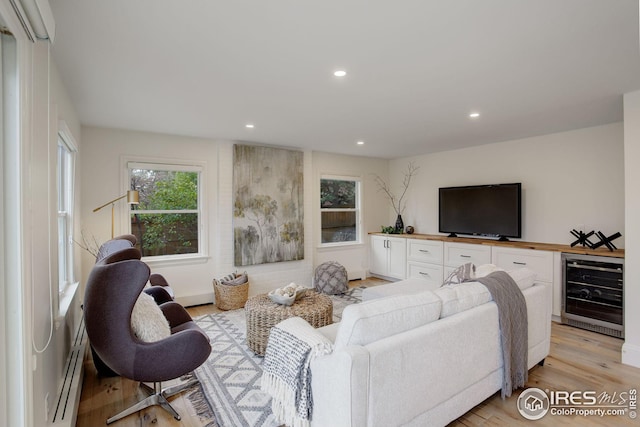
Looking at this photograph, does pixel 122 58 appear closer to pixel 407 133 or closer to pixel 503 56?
pixel 503 56

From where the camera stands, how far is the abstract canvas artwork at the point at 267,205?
4.70 m

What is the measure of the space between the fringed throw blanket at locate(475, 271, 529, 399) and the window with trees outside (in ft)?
12.2

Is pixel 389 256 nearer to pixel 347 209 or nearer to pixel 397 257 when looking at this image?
pixel 397 257

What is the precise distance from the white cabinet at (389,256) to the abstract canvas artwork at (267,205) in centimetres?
161

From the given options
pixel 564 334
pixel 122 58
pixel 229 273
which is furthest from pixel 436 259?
pixel 122 58

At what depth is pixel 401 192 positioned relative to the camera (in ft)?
20.9

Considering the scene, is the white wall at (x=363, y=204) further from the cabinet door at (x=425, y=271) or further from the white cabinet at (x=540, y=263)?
the white cabinet at (x=540, y=263)

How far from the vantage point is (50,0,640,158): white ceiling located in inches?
64.3

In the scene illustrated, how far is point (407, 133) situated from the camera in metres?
4.24

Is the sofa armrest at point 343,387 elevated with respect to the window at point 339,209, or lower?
lower

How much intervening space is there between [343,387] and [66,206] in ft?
10.4

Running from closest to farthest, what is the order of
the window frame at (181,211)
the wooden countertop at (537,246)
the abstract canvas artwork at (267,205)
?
the wooden countertop at (537,246), the window frame at (181,211), the abstract canvas artwork at (267,205)

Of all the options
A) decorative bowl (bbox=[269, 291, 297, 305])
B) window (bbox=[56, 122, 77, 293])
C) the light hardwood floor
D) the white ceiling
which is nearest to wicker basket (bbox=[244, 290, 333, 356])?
decorative bowl (bbox=[269, 291, 297, 305])

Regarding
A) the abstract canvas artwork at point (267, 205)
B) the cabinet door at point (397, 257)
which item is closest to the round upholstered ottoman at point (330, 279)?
the abstract canvas artwork at point (267, 205)
